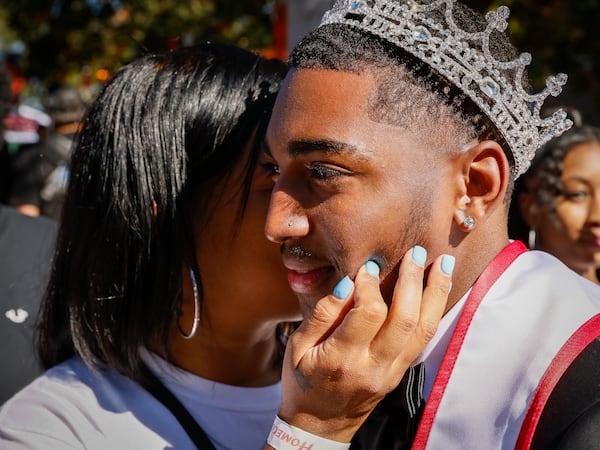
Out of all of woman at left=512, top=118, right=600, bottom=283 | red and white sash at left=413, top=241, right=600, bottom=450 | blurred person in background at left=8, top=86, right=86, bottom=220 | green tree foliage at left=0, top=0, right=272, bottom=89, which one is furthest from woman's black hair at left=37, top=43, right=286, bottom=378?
green tree foliage at left=0, top=0, right=272, bottom=89

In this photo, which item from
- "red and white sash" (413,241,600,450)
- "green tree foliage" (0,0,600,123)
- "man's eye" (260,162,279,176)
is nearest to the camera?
"red and white sash" (413,241,600,450)

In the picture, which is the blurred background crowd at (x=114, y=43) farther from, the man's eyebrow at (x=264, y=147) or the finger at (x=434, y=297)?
the finger at (x=434, y=297)

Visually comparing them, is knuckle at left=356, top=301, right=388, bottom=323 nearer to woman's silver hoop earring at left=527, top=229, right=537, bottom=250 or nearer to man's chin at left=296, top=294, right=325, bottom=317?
man's chin at left=296, top=294, right=325, bottom=317

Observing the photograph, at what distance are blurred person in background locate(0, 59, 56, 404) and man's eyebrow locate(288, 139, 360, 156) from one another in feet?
4.68

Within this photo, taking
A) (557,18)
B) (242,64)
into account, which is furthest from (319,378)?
(557,18)

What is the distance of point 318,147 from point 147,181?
724 mm

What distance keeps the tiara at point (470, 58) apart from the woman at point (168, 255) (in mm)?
574

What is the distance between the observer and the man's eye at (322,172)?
1.66 m

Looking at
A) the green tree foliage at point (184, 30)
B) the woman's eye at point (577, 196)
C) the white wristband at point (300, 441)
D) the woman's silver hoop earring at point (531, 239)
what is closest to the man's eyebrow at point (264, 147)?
the white wristband at point (300, 441)

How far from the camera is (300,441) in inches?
65.3

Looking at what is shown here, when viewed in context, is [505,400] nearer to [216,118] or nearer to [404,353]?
[404,353]

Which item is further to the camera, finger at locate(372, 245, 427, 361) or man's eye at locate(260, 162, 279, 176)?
man's eye at locate(260, 162, 279, 176)

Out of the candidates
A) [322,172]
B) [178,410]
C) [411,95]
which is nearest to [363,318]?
[322,172]

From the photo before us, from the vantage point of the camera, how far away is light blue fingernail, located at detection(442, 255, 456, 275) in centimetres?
166
